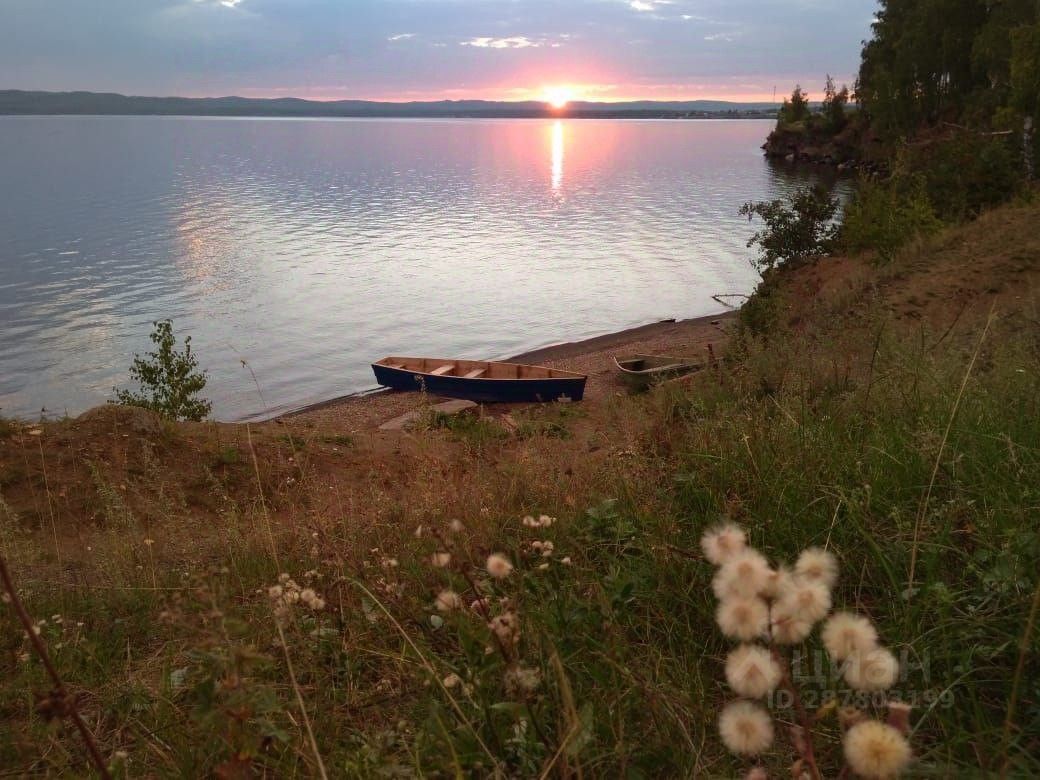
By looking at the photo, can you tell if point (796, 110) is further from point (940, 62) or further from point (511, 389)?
point (511, 389)

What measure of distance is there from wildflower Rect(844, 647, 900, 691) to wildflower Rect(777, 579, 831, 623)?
0.09 meters

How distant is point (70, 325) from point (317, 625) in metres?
29.3

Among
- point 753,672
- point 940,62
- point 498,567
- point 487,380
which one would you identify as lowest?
point 487,380

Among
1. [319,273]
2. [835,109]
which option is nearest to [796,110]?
[835,109]

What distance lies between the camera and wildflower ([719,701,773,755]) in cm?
123

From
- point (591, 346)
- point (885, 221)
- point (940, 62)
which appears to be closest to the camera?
point (885, 221)

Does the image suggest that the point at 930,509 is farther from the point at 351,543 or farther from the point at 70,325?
the point at 70,325

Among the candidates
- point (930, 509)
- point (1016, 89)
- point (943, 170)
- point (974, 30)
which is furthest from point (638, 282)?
point (974, 30)

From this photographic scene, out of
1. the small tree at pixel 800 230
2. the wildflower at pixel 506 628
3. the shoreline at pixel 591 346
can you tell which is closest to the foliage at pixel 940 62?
the shoreline at pixel 591 346

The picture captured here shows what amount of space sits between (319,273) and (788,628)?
126 ft

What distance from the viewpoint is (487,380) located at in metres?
17.9

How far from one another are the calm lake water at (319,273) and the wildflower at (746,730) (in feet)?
31.6

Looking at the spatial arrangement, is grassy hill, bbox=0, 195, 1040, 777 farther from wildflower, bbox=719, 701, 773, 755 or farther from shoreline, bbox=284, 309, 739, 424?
shoreline, bbox=284, 309, 739, 424

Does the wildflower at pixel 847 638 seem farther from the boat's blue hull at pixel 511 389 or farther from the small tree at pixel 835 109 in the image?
the small tree at pixel 835 109
